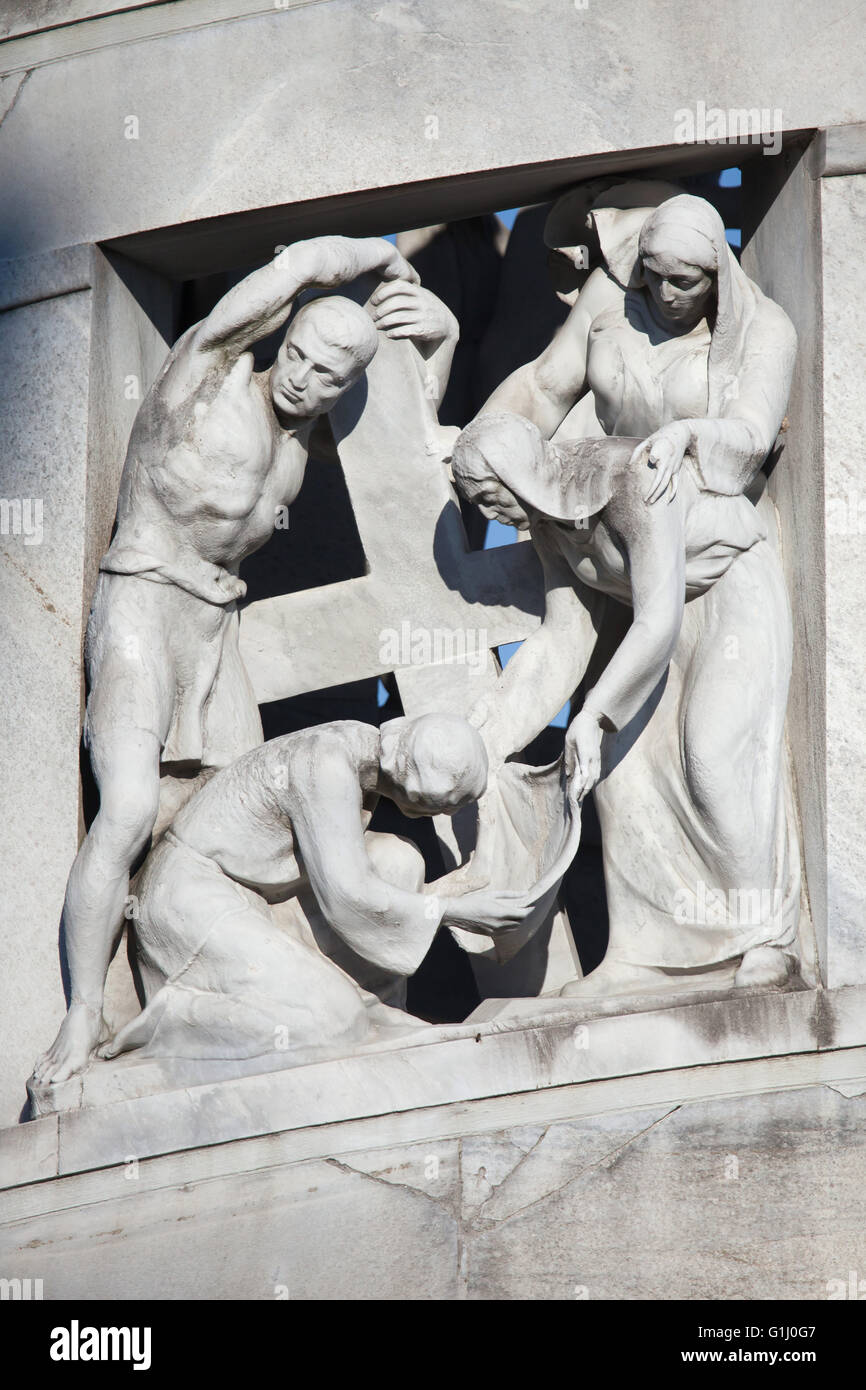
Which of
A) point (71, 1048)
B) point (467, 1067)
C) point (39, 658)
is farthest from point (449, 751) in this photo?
point (39, 658)

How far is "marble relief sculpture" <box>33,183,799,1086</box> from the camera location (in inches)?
275

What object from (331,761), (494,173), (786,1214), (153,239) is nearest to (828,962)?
(786,1214)

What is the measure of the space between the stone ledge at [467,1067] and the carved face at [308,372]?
185cm

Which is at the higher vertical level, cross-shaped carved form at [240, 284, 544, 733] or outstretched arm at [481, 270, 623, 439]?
outstretched arm at [481, 270, 623, 439]

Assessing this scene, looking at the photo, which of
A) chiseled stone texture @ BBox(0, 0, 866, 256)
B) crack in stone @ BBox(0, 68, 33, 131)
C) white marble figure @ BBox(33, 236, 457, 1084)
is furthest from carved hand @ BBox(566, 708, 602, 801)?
crack in stone @ BBox(0, 68, 33, 131)

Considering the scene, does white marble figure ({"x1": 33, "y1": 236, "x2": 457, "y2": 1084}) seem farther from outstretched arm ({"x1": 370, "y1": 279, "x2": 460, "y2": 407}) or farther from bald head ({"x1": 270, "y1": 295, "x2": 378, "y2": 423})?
outstretched arm ({"x1": 370, "y1": 279, "x2": 460, "y2": 407})

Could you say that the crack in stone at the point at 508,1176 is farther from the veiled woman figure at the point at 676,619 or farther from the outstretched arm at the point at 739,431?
the outstretched arm at the point at 739,431

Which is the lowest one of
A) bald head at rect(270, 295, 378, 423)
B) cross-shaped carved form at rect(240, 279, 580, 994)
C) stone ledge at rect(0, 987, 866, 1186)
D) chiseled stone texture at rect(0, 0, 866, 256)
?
stone ledge at rect(0, 987, 866, 1186)

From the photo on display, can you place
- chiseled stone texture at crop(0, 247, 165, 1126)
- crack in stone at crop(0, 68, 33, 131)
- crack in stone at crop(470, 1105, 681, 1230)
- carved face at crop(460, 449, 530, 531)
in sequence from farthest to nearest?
1. crack in stone at crop(0, 68, 33, 131)
2. chiseled stone texture at crop(0, 247, 165, 1126)
3. carved face at crop(460, 449, 530, 531)
4. crack in stone at crop(470, 1105, 681, 1230)

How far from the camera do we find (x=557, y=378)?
7.79 m

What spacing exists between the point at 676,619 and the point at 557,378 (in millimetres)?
1126

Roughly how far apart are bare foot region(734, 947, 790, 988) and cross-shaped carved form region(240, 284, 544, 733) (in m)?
1.30

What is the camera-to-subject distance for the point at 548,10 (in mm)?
7609

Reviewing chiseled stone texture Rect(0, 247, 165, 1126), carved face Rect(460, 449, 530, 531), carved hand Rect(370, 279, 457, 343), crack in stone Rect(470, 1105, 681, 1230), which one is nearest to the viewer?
crack in stone Rect(470, 1105, 681, 1230)
